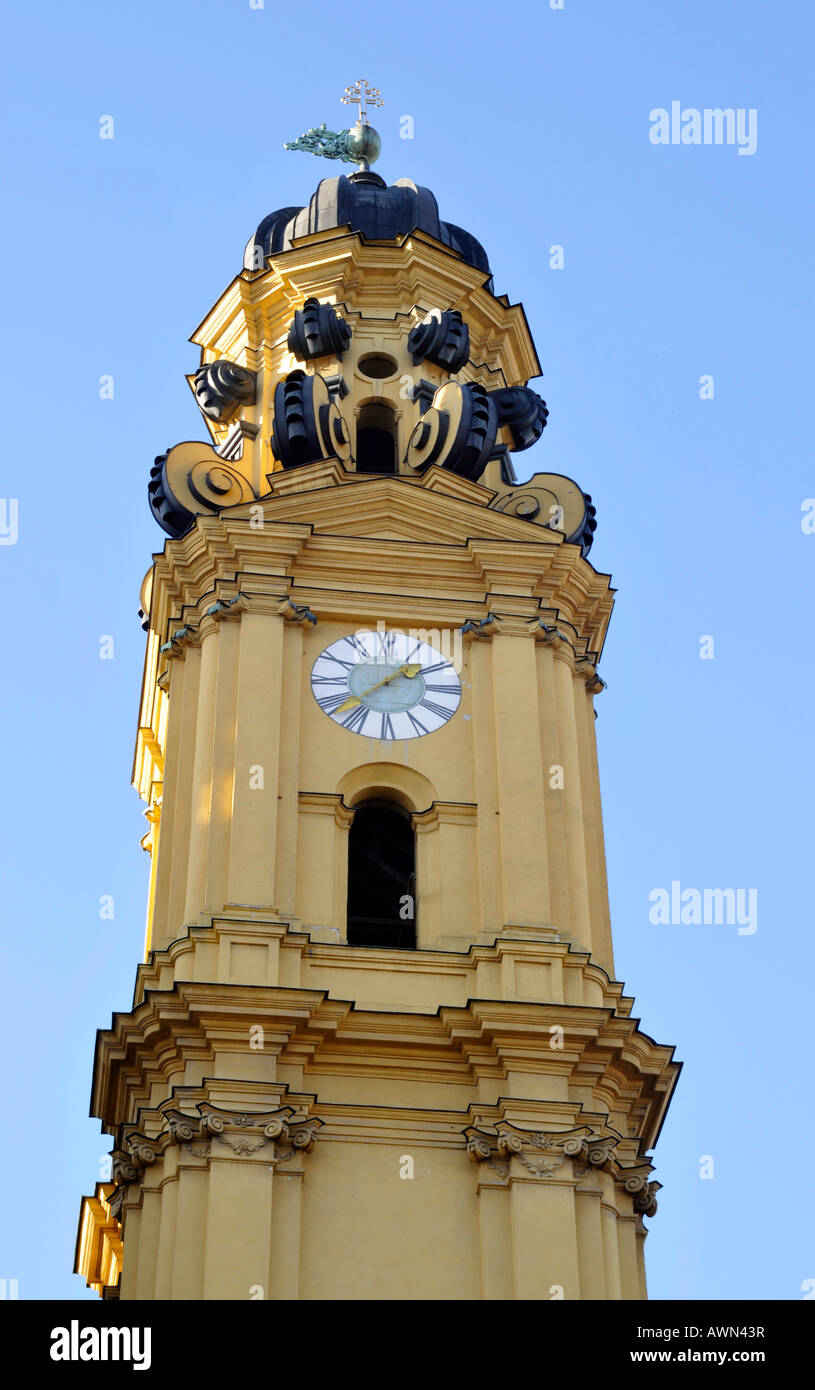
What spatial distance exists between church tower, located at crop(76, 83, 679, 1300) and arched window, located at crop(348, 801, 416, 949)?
1.7 inches

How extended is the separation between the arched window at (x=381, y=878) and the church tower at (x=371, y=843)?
0.04m

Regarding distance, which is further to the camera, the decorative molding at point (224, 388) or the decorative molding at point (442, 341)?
the decorative molding at point (224, 388)

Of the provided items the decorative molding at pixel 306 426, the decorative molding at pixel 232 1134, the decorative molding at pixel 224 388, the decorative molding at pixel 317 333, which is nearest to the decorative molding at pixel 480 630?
the decorative molding at pixel 306 426

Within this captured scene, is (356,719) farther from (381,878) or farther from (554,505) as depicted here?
(554,505)

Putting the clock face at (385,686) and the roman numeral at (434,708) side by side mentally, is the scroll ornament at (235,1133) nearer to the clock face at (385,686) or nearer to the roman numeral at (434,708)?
the clock face at (385,686)

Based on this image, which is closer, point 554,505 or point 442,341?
point 554,505

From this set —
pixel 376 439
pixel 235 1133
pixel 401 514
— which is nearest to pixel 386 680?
pixel 401 514

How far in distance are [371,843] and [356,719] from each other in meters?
1.28

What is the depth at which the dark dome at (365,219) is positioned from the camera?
119ft

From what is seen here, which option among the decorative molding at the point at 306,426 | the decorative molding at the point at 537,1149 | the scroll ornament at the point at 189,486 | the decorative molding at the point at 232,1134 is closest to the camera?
the decorative molding at the point at 232,1134

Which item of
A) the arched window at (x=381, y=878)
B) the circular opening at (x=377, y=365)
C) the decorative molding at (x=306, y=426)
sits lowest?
the arched window at (x=381, y=878)

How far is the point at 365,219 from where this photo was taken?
36.3 metres

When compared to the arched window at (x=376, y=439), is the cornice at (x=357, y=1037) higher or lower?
lower
